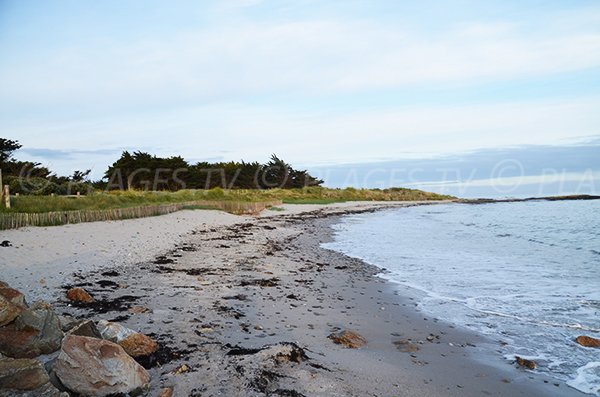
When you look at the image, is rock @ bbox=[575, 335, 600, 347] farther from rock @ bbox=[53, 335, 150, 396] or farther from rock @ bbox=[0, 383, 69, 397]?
rock @ bbox=[0, 383, 69, 397]

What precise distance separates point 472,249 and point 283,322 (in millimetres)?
9972

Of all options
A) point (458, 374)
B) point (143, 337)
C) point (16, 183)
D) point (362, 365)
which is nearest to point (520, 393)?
point (458, 374)

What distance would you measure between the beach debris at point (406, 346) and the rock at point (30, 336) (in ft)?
9.78

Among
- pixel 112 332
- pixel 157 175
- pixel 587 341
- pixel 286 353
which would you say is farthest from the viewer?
pixel 157 175

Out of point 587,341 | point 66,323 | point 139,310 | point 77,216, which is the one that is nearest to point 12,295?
point 66,323

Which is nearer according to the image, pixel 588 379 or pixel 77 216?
pixel 588 379

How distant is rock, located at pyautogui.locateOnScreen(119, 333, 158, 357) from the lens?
3357 mm

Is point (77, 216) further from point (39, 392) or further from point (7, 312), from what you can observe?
point (39, 392)

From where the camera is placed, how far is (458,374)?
3.65 metres

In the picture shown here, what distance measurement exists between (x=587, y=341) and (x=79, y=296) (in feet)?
18.4

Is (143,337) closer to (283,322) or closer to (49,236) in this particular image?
(283,322)

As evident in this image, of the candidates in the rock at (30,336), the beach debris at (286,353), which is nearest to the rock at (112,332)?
the rock at (30,336)

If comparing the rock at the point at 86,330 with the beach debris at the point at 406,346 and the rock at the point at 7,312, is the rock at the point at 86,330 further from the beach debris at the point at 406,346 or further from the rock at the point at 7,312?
the beach debris at the point at 406,346

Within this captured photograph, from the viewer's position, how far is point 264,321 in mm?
4785
